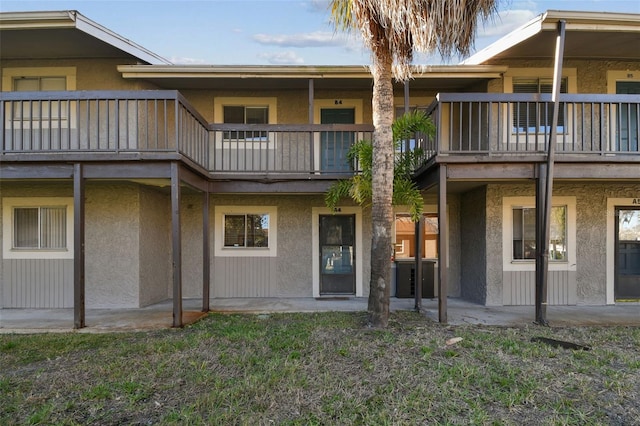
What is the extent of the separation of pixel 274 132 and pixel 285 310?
4259mm

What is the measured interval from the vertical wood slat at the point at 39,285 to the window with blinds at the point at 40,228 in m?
0.40

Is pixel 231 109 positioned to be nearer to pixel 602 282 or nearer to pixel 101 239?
pixel 101 239

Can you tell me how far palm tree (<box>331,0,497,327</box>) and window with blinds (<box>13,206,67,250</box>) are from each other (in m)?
7.66

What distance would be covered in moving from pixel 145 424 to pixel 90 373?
5.31 ft

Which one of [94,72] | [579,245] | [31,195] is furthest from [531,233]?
[31,195]

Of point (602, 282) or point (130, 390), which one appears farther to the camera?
point (602, 282)

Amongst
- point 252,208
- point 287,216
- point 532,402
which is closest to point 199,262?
point 252,208

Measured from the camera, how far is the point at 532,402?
3.77m

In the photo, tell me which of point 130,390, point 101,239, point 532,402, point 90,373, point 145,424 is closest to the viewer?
point 145,424

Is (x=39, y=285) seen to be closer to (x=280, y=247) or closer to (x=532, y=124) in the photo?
(x=280, y=247)

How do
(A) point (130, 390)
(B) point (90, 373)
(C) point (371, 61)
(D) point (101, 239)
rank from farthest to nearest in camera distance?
1. (D) point (101, 239)
2. (C) point (371, 61)
3. (B) point (90, 373)
4. (A) point (130, 390)

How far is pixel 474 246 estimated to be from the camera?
9406 millimetres

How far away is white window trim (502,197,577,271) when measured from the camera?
8.87 m

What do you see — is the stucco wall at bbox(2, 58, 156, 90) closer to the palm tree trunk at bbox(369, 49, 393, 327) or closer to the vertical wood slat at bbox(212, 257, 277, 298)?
the vertical wood slat at bbox(212, 257, 277, 298)
